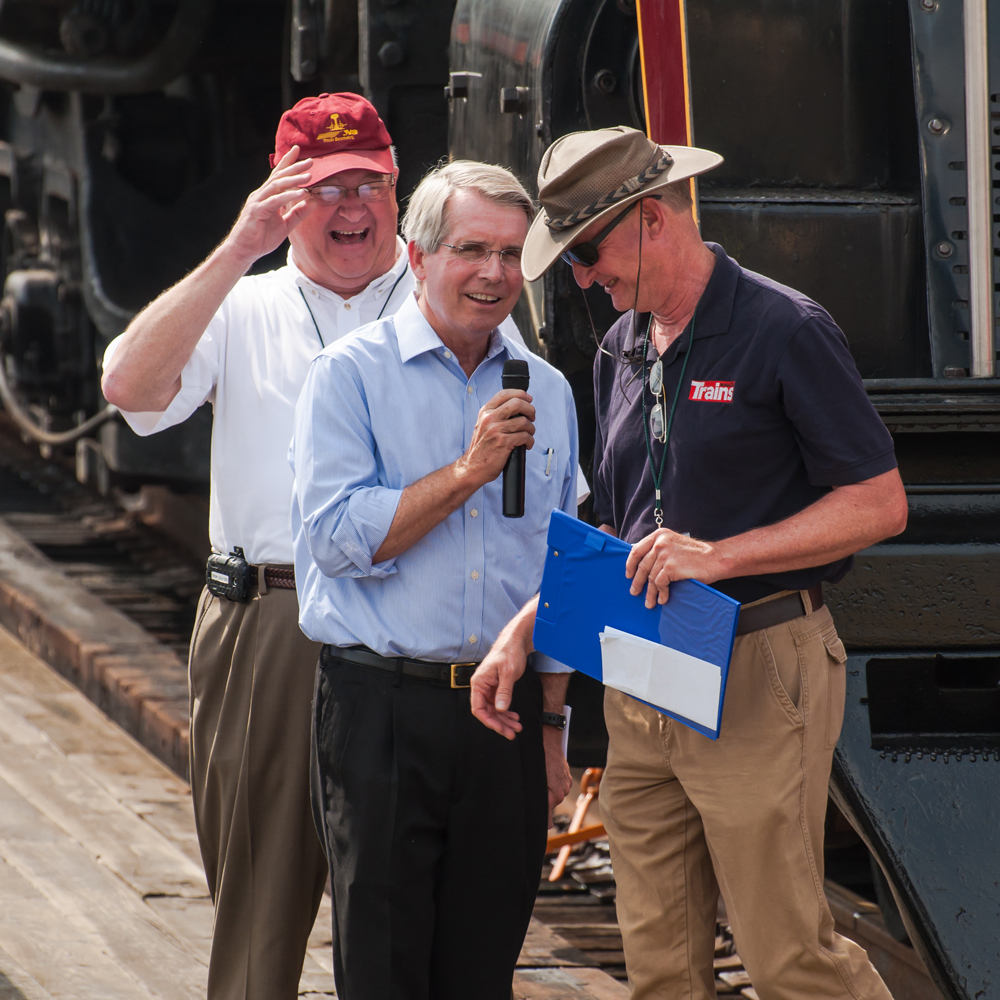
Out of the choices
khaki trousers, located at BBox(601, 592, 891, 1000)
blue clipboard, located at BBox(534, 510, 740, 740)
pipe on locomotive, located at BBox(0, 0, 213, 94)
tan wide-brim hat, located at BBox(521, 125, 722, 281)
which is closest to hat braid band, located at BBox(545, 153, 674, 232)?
tan wide-brim hat, located at BBox(521, 125, 722, 281)

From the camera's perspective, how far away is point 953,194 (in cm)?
338

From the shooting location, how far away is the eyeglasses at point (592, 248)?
2385 mm

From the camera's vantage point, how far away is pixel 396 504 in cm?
242

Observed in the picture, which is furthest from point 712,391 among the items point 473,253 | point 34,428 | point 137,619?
point 34,428

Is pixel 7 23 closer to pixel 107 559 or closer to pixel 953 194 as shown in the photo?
pixel 107 559

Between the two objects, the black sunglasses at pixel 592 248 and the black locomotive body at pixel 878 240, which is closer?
the black sunglasses at pixel 592 248

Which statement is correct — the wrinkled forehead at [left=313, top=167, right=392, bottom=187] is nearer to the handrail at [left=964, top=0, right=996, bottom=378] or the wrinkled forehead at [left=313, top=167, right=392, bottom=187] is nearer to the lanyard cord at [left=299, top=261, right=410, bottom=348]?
the lanyard cord at [left=299, top=261, right=410, bottom=348]

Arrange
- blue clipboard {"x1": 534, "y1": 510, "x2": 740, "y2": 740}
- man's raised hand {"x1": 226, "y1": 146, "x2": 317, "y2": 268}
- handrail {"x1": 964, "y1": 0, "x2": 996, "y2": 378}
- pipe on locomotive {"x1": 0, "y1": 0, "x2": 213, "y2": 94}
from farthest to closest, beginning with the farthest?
pipe on locomotive {"x1": 0, "y1": 0, "x2": 213, "y2": 94} → handrail {"x1": 964, "y1": 0, "x2": 996, "y2": 378} → man's raised hand {"x1": 226, "y1": 146, "x2": 317, "y2": 268} → blue clipboard {"x1": 534, "y1": 510, "x2": 740, "y2": 740}

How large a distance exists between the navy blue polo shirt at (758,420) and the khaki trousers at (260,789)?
30.1 inches

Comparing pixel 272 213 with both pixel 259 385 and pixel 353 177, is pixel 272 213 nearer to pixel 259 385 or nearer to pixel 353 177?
pixel 353 177

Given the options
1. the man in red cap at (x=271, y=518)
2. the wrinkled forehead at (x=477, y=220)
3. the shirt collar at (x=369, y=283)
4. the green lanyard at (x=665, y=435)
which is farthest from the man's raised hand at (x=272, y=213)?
the green lanyard at (x=665, y=435)

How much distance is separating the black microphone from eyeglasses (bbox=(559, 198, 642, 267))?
0.62ft

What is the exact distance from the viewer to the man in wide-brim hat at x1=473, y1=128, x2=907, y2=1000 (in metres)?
2.33

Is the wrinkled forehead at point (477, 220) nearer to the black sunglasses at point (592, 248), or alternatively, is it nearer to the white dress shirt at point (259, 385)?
the black sunglasses at point (592, 248)
